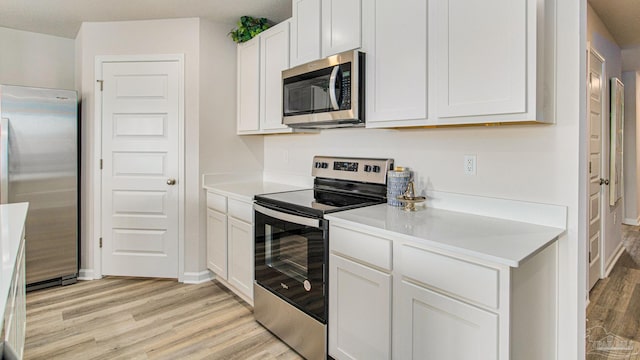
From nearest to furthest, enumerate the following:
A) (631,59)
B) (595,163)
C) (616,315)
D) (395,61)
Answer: (395,61) → (616,315) → (595,163) → (631,59)

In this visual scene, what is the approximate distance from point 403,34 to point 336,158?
41.1 inches

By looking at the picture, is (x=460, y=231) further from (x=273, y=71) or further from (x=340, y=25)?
(x=273, y=71)

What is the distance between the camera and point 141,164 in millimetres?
3227

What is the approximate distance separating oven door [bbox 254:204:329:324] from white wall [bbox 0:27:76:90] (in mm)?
2842

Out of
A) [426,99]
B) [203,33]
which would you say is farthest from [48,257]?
[426,99]

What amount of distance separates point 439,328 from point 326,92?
1.47 m

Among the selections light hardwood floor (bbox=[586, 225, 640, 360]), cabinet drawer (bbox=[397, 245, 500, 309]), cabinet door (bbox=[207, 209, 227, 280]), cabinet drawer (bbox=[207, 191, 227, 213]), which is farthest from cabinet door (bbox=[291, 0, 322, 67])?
light hardwood floor (bbox=[586, 225, 640, 360])

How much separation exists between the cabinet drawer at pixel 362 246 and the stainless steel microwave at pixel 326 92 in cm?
70

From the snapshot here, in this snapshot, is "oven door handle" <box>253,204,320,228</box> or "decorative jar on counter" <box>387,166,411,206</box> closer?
"oven door handle" <box>253,204,320,228</box>

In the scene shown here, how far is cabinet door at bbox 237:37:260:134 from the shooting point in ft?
9.86

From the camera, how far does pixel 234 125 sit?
133 inches

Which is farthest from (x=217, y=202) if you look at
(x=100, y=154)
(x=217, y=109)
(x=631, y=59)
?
(x=631, y=59)

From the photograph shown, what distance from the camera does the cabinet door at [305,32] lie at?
234 cm

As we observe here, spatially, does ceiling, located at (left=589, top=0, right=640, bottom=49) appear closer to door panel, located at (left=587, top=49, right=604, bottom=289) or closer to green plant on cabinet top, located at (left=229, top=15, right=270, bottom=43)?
door panel, located at (left=587, top=49, right=604, bottom=289)
